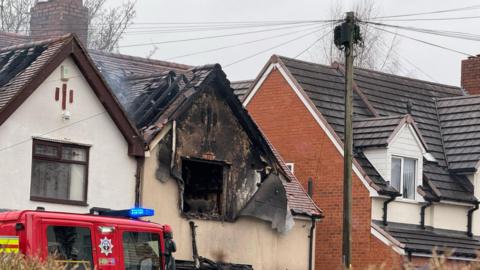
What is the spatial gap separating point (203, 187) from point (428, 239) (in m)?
6.48

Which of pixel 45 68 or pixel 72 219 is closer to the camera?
pixel 72 219

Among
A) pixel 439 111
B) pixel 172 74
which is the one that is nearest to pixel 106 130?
pixel 172 74

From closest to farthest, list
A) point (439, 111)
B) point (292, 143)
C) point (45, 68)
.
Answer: point (45, 68)
point (292, 143)
point (439, 111)

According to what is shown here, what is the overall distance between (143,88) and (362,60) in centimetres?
3173

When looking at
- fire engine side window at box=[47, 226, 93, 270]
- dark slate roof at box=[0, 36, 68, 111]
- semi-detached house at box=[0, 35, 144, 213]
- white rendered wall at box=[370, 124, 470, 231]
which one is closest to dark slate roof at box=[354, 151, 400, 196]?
white rendered wall at box=[370, 124, 470, 231]

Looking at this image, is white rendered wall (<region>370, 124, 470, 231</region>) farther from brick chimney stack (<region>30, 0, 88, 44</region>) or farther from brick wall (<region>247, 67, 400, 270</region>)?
brick chimney stack (<region>30, 0, 88, 44</region>)

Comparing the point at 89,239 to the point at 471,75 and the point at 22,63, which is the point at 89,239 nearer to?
the point at 22,63

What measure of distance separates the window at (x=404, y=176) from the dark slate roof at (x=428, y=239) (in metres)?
0.96

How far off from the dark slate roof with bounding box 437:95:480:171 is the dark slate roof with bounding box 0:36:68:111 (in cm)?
1318

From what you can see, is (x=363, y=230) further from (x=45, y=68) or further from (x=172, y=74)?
(x=45, y=68)

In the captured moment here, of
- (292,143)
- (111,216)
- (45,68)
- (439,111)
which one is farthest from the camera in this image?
(439,111)

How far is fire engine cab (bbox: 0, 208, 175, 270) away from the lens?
16406 mm

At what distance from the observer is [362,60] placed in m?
58.9

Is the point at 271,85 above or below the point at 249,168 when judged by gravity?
above
